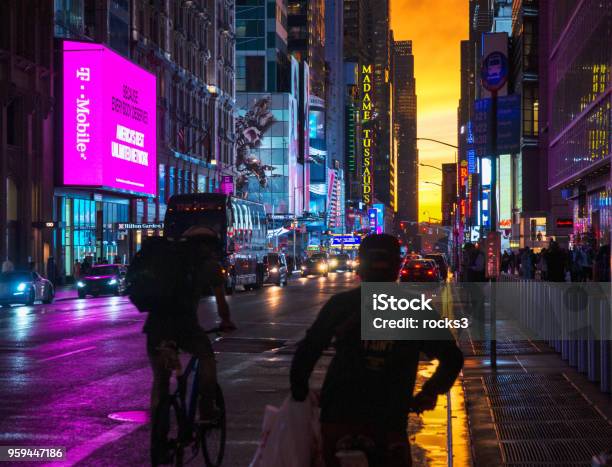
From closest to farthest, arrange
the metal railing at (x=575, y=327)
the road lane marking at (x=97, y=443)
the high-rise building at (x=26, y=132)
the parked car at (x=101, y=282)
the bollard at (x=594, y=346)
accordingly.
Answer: the road lane marking at (x=97, y=443) → the metal railing at (x=575, y=327) → the bollard at (x=594, y=346) → the parked car at (x=101, y=282) → the high-rise building at (x=26, y=132)

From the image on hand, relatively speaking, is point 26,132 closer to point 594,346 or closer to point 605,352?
point 594,346

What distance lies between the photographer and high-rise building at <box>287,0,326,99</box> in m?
174

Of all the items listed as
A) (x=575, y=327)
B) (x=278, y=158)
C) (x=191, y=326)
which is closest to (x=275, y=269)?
(x=575, y=327)

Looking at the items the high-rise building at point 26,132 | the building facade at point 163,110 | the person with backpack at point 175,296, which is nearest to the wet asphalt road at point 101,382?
the person with backpack at point 175,296

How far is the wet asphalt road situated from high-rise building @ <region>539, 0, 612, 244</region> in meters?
24.6

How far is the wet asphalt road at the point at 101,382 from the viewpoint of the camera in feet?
32.9

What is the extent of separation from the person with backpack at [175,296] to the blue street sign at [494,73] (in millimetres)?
10796

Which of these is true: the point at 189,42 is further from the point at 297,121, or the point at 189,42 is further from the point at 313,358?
the point at 313,358

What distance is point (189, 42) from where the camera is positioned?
8525cm

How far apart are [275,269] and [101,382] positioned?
4429 centimetres

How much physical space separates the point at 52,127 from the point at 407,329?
5544 centimetres

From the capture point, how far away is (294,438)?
17.0 ft

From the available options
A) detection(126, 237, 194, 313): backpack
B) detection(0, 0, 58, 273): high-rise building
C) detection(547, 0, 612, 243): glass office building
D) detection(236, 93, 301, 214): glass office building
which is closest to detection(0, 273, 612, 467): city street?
detection(126, 237, 194, 313): backpack

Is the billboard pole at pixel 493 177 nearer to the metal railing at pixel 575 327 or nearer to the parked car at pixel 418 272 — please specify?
the metal railing at pixel 575 327
